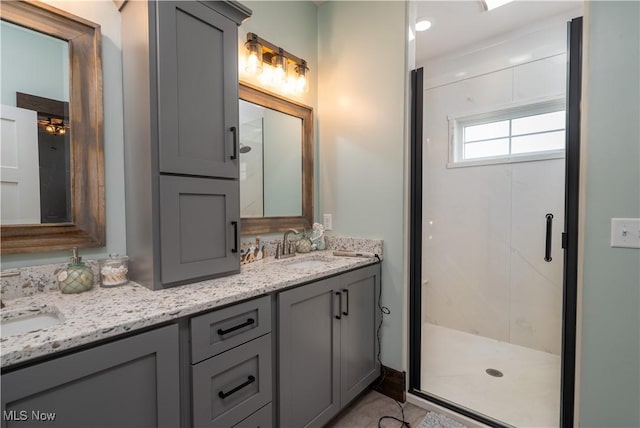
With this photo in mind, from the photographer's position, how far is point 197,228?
127 centimetres

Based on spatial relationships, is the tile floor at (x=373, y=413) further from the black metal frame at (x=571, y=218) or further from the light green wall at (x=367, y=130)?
the black metal frame at (x=571, y=218)

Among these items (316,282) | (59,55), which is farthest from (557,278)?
(59,55)

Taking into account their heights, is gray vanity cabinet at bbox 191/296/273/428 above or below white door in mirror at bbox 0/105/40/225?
below

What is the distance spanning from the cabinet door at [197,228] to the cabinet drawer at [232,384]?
37 cm

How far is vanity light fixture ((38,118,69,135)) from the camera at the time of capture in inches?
45.4

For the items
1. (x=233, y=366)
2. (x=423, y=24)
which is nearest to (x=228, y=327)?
(x=233, y=366)

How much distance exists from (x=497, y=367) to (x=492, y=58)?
8.62ft

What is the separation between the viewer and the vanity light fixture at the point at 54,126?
3.78 ft

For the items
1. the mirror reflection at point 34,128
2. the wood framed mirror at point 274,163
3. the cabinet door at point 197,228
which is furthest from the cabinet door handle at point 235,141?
the mirror reflection at point 34,128

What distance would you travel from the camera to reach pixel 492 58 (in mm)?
2619

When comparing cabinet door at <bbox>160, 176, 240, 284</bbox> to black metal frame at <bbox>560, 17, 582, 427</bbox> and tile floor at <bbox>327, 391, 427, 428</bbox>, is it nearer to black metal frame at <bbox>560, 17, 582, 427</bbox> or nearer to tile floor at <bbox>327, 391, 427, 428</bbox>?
tile floor at <bbox>327, 391, 427, 428</bbox>

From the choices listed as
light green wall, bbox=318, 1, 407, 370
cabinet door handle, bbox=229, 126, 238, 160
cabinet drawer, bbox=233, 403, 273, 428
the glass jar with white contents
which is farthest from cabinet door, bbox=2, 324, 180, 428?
light green wall, bbox=318, 1, 407, 370

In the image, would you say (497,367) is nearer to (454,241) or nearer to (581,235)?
(454,241)

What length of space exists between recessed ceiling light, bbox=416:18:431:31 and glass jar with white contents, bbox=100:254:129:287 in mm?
2645
